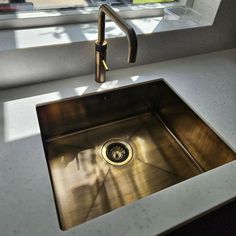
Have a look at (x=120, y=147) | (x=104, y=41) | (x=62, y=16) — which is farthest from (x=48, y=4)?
(x=120, y=147)

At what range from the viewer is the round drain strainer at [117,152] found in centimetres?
91

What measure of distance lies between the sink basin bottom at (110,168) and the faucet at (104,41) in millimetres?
272

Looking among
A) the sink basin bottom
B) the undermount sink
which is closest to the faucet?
the undermount sink

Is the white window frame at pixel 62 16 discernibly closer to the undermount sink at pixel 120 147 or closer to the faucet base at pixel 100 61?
the faucet base at pixel 100 61

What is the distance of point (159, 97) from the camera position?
1.04m

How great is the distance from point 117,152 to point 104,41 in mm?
459

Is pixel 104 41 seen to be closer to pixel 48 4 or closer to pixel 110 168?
pixel 48 4

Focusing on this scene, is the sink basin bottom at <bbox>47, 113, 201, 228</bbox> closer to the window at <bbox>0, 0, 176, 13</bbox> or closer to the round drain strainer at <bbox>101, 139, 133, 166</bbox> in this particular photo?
the round drain strainer at <bbox>101, 139, 133, 166</bbox>

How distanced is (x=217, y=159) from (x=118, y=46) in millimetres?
617

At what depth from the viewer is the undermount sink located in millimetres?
781

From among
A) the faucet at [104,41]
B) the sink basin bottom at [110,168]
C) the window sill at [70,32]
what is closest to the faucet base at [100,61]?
the faucet at [104,41]

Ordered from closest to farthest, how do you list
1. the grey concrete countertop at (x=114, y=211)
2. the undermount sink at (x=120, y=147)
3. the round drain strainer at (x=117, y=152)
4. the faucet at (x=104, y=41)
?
the grey concrete countertop at (x=114, y=211) → the faucet at (x=104, y=41) → the undermount sink at (x=120, y=147) → the round drain strainer at (x=117, y=152)

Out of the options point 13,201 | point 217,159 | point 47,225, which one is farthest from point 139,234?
point 217,159

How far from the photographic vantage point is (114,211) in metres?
0.54
